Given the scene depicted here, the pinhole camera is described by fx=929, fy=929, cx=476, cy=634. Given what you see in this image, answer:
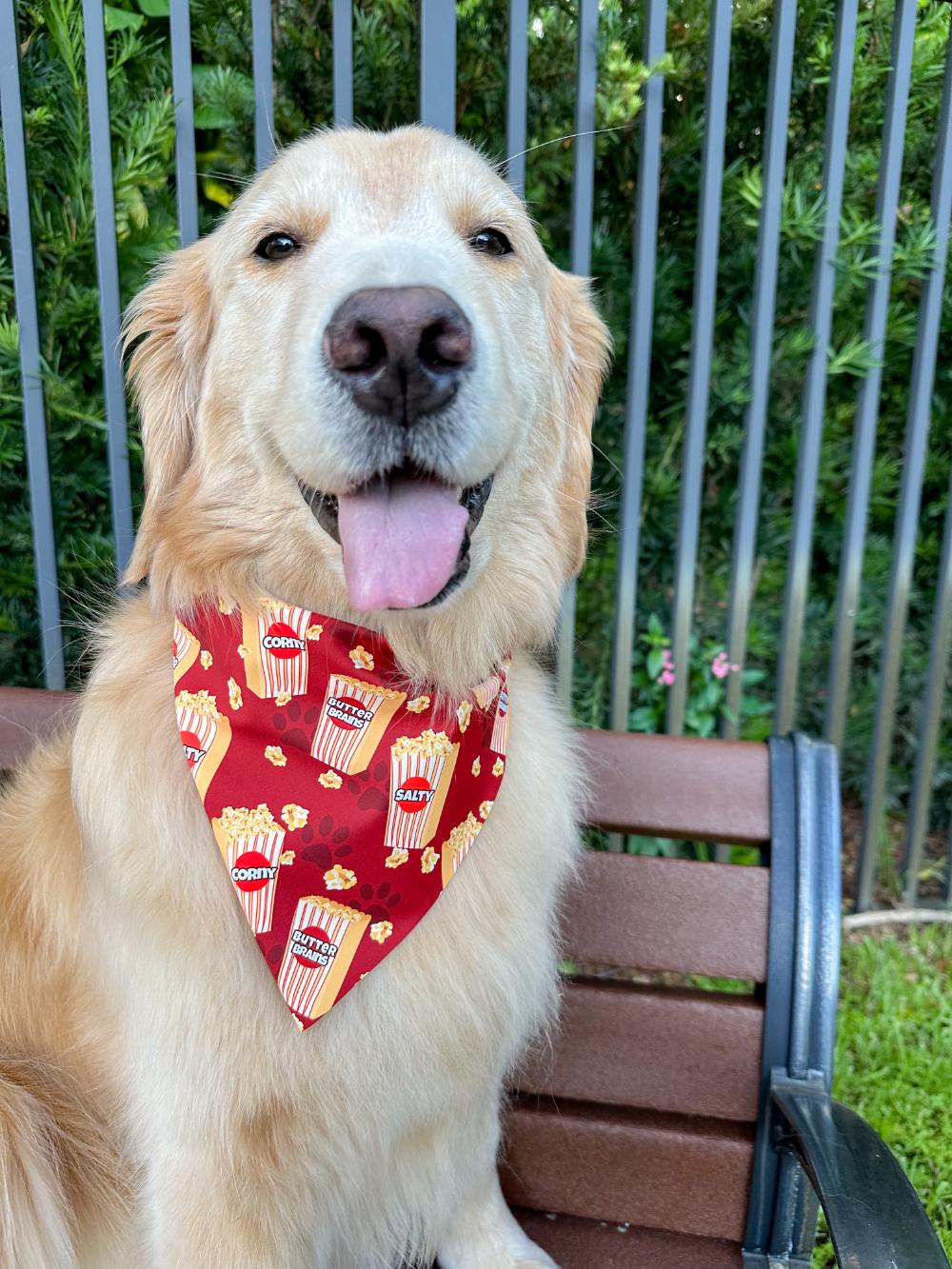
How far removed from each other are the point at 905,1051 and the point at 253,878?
2.13 m

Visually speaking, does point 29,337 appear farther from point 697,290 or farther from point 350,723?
point 697,290

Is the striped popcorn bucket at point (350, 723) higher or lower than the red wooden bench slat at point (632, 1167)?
higher

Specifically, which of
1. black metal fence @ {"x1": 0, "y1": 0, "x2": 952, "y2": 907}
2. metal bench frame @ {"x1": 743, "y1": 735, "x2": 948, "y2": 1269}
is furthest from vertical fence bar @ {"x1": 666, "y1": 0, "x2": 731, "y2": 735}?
metal bench frame @ {"x1": 743, "y1": 735, "x2": 948, "y2": 1269}

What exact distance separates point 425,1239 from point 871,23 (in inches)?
131

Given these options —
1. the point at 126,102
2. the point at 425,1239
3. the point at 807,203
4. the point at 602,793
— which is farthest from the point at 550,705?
the point at 126,102

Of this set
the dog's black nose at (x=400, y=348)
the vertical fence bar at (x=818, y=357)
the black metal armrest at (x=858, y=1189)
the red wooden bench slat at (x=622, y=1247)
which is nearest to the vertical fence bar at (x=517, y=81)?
the vertical fence bar at (x=818, y=357)

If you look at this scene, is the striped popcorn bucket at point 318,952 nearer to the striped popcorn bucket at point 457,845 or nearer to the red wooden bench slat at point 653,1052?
the striped popcorn bucket at point 457,845

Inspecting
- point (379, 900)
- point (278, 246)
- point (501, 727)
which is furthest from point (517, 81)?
point (379, 900)

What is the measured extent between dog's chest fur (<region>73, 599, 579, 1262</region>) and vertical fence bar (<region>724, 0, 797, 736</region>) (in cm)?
129

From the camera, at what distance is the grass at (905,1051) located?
2.31 m

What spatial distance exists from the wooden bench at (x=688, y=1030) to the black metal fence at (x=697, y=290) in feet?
2.59

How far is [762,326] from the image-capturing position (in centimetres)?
250

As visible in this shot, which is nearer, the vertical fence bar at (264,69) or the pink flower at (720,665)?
the vertical fence bar at (264,69)

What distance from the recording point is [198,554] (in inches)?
61.7
